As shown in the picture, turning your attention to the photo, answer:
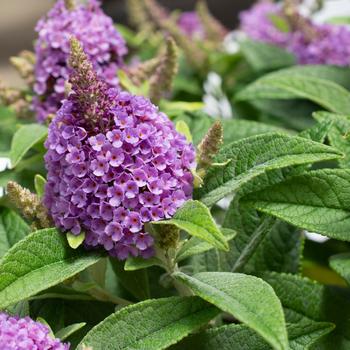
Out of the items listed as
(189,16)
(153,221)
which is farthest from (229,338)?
(189,16)

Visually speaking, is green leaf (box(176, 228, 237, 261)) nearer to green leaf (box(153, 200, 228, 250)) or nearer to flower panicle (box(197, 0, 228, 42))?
green leaf (box(153, 200, 228, 250))

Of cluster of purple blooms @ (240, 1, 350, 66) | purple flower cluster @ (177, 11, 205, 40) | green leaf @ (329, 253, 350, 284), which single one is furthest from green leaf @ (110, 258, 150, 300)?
purple flower cluster @ (177, 11, 205, 40)

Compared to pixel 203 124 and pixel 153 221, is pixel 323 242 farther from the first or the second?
pixel 153 221

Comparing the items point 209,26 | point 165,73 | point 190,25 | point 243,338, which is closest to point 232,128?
point 165,73

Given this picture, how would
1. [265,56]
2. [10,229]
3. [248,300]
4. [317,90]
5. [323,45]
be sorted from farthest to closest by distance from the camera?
[265,56] → [323,45] → [317,90] → [10,229] → [248,300]

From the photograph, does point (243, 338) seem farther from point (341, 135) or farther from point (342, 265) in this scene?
point (341, 135)
